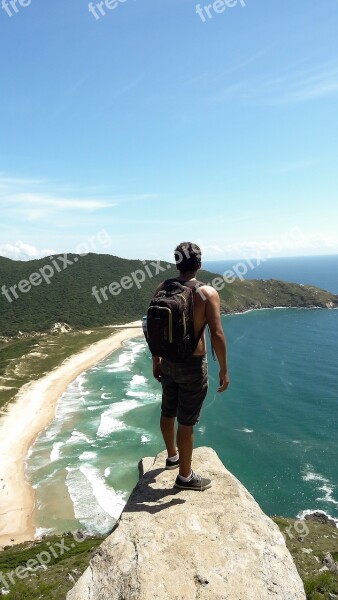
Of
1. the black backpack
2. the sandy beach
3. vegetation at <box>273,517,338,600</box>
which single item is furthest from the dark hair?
the sandy beach

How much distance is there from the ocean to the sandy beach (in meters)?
0.97

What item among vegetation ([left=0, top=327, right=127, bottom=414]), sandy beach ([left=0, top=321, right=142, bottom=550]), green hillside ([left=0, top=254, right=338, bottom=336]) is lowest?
sandy beach ([left=0, top=321, right=142, bottom=550])

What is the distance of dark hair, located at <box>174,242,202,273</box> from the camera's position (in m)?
5.72

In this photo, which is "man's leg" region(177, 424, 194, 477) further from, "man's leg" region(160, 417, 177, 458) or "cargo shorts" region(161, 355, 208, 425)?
"man's leg" region(160, 417, 177, 458)

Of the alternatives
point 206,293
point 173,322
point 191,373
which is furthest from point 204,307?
point 191,373

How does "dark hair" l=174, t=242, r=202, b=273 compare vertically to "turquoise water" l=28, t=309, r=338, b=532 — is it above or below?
above

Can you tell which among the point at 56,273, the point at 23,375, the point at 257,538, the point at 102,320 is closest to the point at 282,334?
the point at 102,320

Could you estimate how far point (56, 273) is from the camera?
136 meters

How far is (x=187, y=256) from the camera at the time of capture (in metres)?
5.70

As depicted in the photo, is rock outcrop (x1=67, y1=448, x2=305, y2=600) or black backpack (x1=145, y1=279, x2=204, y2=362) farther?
black backpack (x1=145, y1=279, x2=204, y2=362)

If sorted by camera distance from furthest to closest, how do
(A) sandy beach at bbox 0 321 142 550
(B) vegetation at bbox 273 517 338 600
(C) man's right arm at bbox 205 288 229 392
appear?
Result: (A) sandy beach at bbox 0 321 142 550 < (B) vegetation at bbox 273 517 338 600 < (C) man's right arm at bbox 205 288 229 392

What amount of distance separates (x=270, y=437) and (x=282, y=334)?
190ft

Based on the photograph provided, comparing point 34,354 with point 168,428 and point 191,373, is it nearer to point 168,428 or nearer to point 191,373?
point 168,428

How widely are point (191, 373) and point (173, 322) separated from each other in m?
1.03
